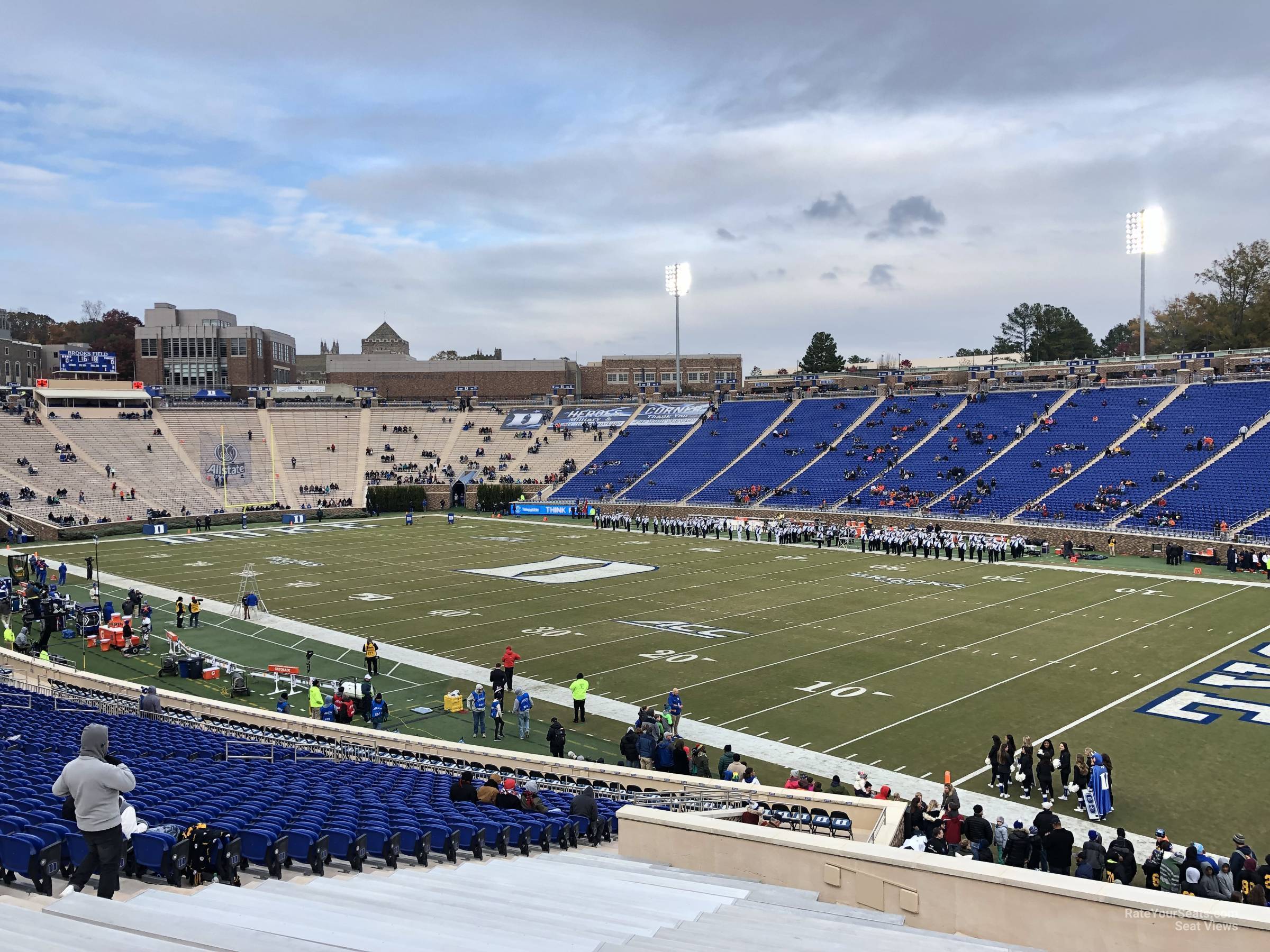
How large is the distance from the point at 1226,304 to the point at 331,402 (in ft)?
246

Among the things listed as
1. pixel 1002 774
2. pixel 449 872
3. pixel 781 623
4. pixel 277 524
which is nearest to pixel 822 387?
pixel 277 524

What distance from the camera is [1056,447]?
167 feet

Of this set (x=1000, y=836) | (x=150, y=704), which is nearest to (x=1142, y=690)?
(x=1000, y=836)

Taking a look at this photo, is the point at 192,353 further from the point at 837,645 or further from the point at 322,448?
the point at 837,645

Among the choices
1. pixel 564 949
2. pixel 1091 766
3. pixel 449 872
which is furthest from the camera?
pixel 1091 766

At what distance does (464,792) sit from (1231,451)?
4485 cm

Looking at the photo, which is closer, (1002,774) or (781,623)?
(1002,774)

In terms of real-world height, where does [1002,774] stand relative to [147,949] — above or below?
below

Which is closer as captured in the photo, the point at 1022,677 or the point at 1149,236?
the point at 1022,677

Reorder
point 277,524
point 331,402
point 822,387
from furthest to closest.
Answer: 1. point 331,402
2. point 822,387
3. point 277,524

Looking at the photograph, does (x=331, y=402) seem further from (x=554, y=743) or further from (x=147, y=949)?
(x=147, y=949)

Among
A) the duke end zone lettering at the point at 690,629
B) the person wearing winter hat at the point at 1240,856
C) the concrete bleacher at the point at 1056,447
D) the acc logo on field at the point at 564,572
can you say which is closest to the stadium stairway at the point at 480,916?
the person wearing winter hat at the point at 1240,856

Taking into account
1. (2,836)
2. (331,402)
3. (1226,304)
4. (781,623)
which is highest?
(1226,304)

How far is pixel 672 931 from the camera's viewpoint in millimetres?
5934
